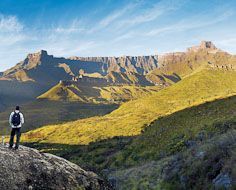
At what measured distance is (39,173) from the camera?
17.7 meters

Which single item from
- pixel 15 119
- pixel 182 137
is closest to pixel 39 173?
pixel 15 119

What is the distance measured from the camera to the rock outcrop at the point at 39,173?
16.7m

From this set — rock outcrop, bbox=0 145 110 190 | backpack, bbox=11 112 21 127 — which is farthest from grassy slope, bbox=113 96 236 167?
backpack, bbox=11 112 21 127

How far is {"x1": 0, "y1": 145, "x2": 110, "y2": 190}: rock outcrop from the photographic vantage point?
16.7 meters

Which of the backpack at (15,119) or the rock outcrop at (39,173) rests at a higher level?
the backpack at (15,119)

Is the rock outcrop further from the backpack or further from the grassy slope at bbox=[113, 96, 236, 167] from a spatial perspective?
the grassy slope at bbox=[113, 96, 236, 167]

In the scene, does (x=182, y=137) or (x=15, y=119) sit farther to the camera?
(x=182, y=137)

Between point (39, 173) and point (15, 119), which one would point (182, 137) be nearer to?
point (15, 119)

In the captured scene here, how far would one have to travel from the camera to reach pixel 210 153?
804 inches

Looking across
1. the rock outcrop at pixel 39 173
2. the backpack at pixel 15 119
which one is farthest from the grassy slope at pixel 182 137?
the backpack at pixel 15 119

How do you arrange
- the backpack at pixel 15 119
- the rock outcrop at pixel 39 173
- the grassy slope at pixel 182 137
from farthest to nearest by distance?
the grassy slope at pixel 182 137 → the backpack at pixel 15 119 → the rock outcrop at pixel 39 173

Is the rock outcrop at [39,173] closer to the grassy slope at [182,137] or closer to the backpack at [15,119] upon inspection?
the backpack at [15,119]

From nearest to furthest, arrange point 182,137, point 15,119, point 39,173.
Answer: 1. point 39,173
2. point 15,119
3. point 182,137

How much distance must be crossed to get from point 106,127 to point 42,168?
6276 inches
